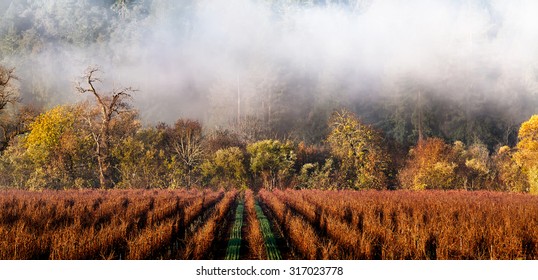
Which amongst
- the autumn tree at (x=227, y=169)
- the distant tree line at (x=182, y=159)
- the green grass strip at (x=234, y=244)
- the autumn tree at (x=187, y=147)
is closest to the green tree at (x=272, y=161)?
the distant tree line at (x=182, y=159)

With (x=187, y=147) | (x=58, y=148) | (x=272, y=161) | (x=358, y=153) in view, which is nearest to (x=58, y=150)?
(x=58, y=148)

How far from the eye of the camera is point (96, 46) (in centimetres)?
3653

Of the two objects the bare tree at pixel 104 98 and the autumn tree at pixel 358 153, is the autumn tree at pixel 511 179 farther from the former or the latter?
the bare tree at pixel 104 98

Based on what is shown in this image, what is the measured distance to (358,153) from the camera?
43844 mm

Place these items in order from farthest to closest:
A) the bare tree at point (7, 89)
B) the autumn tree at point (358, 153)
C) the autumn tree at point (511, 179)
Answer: the autumn tree at point (358, 153), the autumn tree at point (511, 179), the bare tree at point (7, 89)

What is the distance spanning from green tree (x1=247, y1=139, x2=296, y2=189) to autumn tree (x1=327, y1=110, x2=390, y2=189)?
241 inches

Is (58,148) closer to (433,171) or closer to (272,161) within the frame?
(272,161)

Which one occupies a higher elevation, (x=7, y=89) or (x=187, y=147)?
(x=7, y=89)

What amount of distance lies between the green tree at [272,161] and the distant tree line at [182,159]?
12 cm

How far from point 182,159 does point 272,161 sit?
1108 cm

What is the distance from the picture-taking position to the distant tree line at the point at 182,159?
1378 inches
